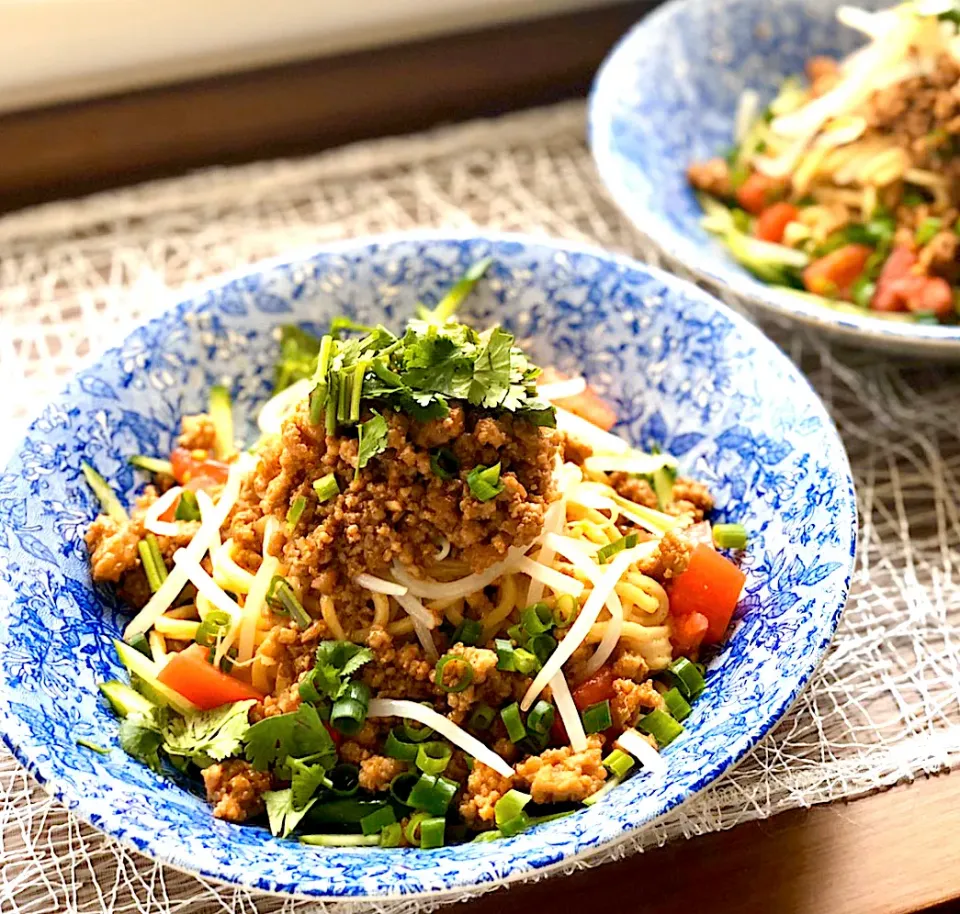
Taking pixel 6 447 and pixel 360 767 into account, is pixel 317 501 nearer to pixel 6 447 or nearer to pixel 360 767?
pixel 360 767

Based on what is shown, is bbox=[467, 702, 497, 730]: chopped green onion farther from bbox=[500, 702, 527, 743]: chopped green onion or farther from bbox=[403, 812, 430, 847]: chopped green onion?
bbox=[403, 812, 430, 847]: chopped green onion

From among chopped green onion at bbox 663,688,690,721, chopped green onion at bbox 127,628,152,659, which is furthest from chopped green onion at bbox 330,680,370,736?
chopped green onion at bbox 663,688,690,721

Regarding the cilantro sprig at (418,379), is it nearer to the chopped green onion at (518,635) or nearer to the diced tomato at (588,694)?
the chopped green onion at (518,635)

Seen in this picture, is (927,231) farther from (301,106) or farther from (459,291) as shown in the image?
(301,106)

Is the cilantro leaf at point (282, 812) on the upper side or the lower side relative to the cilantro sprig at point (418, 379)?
lower

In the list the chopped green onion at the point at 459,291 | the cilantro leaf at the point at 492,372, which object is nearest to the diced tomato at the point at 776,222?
the chopped green onion at the point at 459,291
